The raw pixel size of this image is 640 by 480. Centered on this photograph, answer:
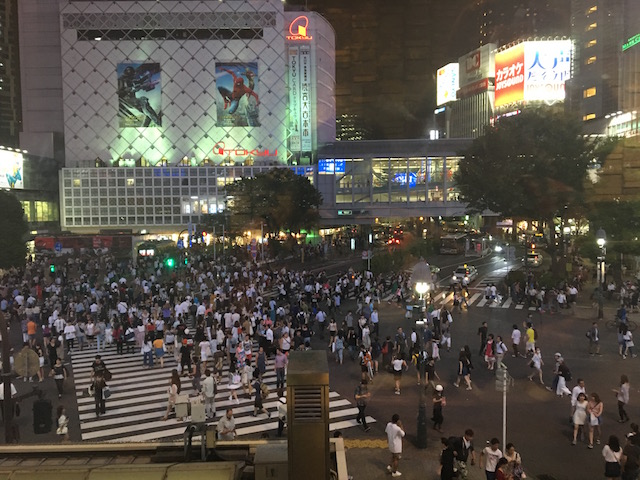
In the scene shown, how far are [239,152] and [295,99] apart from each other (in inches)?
499

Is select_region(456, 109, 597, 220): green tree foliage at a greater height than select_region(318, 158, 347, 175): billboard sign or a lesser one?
lesser

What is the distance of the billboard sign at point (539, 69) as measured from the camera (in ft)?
230

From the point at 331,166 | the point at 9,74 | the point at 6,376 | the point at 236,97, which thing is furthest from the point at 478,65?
the point at 9,74

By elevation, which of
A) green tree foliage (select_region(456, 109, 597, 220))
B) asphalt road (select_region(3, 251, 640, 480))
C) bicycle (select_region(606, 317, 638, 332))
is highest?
green tree foliage (select_region(456, 109, 597, 220))

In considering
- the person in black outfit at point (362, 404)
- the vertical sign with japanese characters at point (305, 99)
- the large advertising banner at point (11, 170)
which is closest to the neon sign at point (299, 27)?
the vertical sign with japanese characters at point (305, 99)

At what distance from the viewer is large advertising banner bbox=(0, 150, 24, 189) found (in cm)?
6288

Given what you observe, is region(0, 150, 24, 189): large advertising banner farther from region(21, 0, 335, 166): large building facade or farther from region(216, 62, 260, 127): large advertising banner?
region(216, 62, 260, 127): large advertising banner

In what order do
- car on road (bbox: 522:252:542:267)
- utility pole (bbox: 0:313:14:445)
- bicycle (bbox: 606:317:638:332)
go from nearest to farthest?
utility pole (bbox: 0:313:14:445) → bicycle (bbox: 606:317:638:332) → car on road (bbox: 522:252:542:267)

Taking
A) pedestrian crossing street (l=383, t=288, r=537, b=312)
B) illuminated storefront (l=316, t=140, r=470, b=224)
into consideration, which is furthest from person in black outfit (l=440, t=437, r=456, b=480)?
illuminated storefront (l=316, t=140, r=470, b=224)

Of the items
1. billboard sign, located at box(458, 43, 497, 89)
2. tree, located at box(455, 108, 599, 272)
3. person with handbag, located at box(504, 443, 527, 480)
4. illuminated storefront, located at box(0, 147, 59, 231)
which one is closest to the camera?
person with handbag, located at box(504, 443, 527, 480)

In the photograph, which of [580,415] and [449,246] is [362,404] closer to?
[580,415]

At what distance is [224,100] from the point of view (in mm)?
83500

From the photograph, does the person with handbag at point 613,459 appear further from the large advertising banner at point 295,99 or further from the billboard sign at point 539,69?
the large advertising banner at point 295,99

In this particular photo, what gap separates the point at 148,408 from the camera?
50.3 ft
